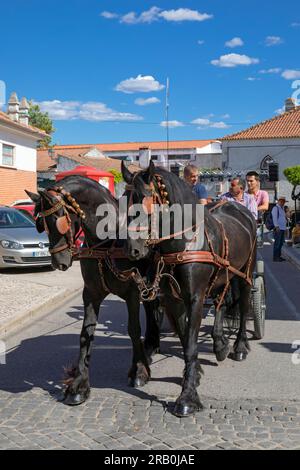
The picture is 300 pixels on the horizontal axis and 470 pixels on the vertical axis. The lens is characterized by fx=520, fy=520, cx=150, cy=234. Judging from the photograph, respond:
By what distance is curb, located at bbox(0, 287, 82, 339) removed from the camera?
698cm

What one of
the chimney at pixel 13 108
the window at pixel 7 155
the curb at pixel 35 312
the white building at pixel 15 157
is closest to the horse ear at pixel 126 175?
the curb at pixel 35 312

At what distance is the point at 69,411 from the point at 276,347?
294 centimetres

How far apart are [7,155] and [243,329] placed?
21.3m

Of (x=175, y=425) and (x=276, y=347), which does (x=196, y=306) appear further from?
(x=276, y=347)

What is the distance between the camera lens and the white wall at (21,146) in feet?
79.9

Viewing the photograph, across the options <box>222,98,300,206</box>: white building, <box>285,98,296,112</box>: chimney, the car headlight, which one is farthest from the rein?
<box>285,98,296,112</box>: chimney

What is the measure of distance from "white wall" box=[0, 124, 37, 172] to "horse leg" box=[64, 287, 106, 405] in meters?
20.6

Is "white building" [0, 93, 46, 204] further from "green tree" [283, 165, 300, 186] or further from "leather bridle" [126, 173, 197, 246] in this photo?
"leather bridle" [126, 173, 197, 246]

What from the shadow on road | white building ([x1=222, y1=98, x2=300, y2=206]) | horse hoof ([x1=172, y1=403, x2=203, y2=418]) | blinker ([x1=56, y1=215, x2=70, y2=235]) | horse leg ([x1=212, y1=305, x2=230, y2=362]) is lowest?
the shadow on road

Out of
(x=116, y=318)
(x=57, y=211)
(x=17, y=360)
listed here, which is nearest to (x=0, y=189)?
(x=116, y=318)

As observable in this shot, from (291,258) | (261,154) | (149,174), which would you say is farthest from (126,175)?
(261,154)

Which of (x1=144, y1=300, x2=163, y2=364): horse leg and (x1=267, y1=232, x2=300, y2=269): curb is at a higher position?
(x1=144, y1=300, x2=163, y2=364): horse leg

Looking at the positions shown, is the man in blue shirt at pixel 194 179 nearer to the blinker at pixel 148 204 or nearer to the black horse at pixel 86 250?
the black horse at pixel 86 250

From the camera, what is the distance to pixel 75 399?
4.38 m
